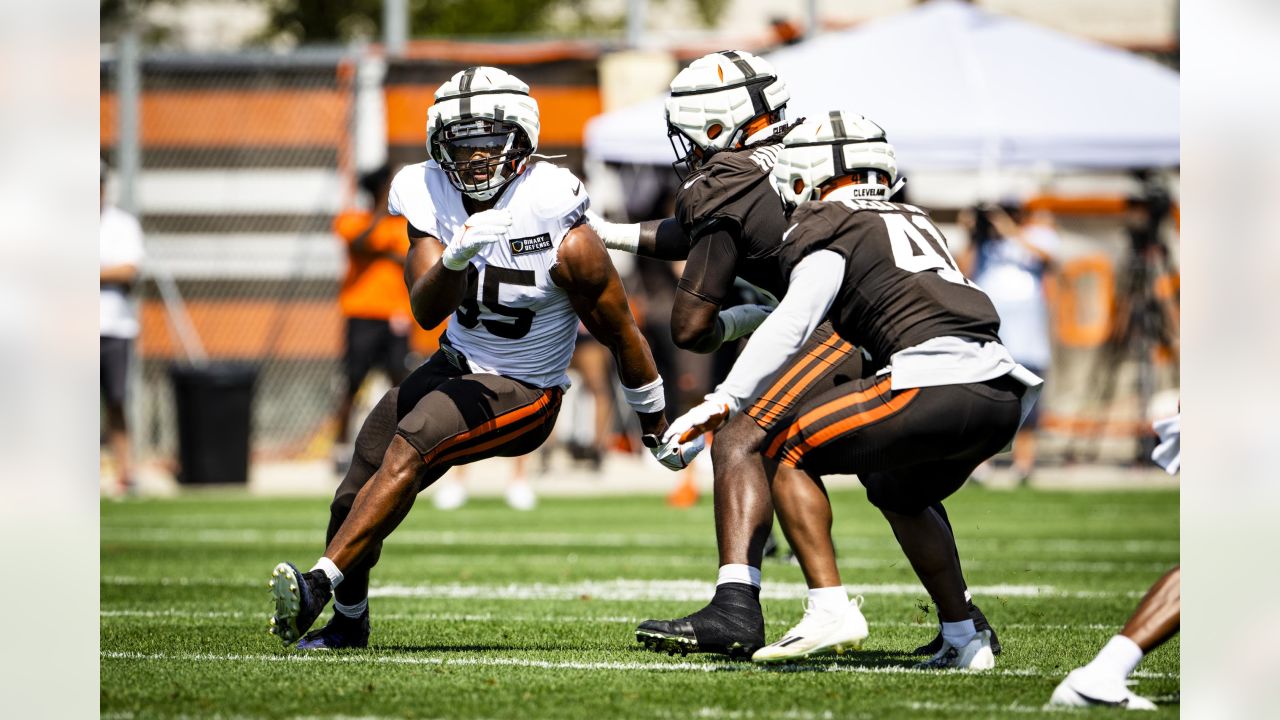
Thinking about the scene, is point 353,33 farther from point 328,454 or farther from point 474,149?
point 474,149

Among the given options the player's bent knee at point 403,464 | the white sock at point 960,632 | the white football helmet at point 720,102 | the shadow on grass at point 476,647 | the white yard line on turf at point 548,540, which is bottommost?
the white yard line on turf at point 548,540

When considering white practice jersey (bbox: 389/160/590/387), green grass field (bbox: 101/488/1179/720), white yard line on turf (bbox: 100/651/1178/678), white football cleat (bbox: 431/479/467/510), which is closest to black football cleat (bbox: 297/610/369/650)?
green grass field (bbox: 101/488/1179/720)

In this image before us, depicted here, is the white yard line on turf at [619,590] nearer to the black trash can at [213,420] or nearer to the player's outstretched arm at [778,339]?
the player's outstretched arm at [778,339]

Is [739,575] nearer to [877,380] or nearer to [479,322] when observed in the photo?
[877,380]

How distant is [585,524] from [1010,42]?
535 cm

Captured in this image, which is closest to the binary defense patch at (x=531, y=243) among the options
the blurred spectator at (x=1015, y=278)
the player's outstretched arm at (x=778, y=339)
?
the player's outstretched arm at (x=778, y=339)

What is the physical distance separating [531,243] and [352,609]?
1328 millimetres

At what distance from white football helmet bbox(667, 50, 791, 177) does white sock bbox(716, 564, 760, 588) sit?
1339 mm

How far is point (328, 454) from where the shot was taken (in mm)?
15172

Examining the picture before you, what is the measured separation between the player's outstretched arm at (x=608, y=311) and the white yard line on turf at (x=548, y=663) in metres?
0.86

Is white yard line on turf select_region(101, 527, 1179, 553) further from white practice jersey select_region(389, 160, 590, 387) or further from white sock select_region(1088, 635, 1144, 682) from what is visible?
white sock select_region(1088, 635, 1144, 682)

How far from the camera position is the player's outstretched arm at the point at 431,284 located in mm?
5020

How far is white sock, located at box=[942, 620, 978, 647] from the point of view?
500cm
